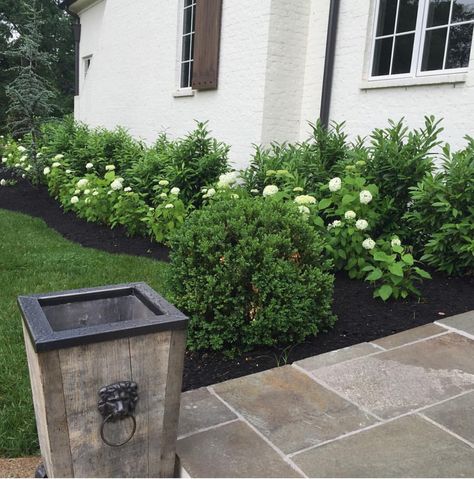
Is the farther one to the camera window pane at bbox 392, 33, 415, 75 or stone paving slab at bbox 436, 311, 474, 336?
window pane at bbox 392, 33, 415, 75

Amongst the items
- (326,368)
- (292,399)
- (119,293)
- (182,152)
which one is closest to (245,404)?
(292,399)

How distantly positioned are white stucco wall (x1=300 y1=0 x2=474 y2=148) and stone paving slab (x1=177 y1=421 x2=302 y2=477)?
12.9ft

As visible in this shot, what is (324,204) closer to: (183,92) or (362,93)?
(362,93)

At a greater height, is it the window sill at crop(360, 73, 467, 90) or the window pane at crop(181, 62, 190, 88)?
the window pane at crop(181, 62, 190, 88)

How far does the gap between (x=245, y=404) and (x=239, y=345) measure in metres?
0.60

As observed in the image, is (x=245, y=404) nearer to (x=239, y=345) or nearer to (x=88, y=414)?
(x=239, y=345)

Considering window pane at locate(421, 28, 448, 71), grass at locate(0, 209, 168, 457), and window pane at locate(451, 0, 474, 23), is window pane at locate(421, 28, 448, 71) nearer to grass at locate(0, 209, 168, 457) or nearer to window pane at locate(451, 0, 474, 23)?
window pane at locate(451, 0, 474, 23)

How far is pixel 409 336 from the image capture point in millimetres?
2871

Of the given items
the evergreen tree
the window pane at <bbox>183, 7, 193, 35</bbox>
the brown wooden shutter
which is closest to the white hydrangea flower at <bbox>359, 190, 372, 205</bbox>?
the brown wooden shutter

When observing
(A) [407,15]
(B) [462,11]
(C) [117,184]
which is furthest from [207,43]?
(B) [462,11]

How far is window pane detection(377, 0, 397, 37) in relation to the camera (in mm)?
5531

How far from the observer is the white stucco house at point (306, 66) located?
16.5ft

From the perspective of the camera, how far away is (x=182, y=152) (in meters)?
6.03

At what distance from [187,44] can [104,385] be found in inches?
298
